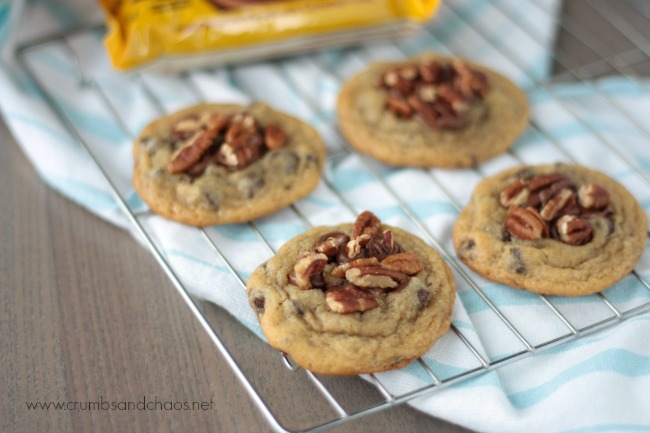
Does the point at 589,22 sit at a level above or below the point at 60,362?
above

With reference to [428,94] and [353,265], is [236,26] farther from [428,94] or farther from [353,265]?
[353,265]

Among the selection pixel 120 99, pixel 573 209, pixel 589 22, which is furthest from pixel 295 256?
pixel 589 22

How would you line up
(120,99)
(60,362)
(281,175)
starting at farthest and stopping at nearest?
(120,99) < (281,175) < (60,362)

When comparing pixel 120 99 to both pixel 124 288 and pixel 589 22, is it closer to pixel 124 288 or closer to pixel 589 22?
pixel 124 288

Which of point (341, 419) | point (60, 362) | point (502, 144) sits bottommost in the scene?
point (60, 362)

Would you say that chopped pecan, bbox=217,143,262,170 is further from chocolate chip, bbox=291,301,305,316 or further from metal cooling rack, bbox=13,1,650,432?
chocolate chip, bbox=291,301,305,316

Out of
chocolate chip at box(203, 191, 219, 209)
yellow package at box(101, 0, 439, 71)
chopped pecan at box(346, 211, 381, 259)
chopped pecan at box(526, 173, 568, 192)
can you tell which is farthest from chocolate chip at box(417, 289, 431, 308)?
yellow package at box(101, 0, 439, 71)

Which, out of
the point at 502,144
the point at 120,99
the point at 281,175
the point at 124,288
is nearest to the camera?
the point at 124,288

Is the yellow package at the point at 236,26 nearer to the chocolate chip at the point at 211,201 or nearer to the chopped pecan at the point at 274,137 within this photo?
the chopped pecan at the point at 274,137
